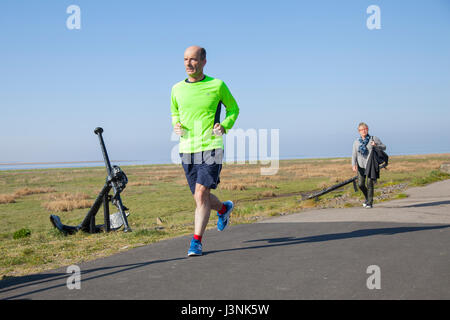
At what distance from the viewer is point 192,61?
4.88 meters

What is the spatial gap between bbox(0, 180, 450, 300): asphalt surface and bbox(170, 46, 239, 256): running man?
737 mm

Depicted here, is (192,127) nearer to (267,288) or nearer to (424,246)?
(267,288)

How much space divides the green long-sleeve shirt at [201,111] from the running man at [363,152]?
5.59 meters

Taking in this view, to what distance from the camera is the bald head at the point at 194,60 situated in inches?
192

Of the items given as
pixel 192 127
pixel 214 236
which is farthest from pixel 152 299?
pixel 214 236

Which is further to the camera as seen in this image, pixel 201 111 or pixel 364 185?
pixel 364 185

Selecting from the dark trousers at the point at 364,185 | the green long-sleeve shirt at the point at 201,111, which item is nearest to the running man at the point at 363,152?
the dark trousers at the point at 364,185

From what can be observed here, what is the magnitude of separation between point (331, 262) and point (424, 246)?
1408mm

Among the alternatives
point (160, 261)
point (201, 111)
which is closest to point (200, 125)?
point (201, 111)

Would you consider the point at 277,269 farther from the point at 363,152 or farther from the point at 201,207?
the point at 363,152

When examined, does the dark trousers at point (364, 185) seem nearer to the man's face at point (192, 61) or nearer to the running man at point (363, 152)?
the running man at point (363, 152)

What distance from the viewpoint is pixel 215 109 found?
4953mm

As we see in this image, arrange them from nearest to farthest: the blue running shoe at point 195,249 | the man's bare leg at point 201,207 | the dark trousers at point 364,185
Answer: the blue running shoe at point 195,249 → the man's bare leg at point 201,207 → the dark trousers at point 364,185

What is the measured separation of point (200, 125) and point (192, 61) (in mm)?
766
